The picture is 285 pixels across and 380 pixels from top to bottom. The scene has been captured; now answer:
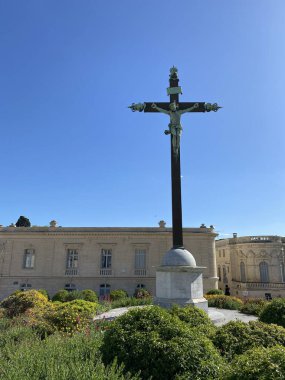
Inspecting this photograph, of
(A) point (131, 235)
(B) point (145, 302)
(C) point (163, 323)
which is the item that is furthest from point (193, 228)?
(C) point (163, 323)

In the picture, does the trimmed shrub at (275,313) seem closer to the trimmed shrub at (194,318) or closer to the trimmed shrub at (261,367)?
the trimmed shrub at (194,318)

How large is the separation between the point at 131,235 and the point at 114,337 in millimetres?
28258

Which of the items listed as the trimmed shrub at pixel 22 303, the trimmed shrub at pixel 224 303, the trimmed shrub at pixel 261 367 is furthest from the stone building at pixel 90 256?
the trimmed shrub at pixel 261 367

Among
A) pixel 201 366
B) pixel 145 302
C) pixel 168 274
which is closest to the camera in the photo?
pixel 201 366

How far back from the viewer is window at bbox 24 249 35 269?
110 ft

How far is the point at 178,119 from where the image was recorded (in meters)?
13.8

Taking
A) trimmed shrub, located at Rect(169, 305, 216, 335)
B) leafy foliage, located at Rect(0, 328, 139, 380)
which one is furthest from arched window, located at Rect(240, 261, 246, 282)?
leafy foliage, located at Rect(0, 328, 139, 380)

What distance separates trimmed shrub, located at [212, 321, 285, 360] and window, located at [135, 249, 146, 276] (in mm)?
26919

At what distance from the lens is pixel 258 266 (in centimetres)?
4197

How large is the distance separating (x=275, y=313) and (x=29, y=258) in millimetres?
29830

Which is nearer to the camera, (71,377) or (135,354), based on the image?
(71,377)

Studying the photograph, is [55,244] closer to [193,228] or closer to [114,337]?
[193,228]

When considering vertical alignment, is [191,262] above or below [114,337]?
above

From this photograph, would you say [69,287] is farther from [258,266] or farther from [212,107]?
[212,107]
